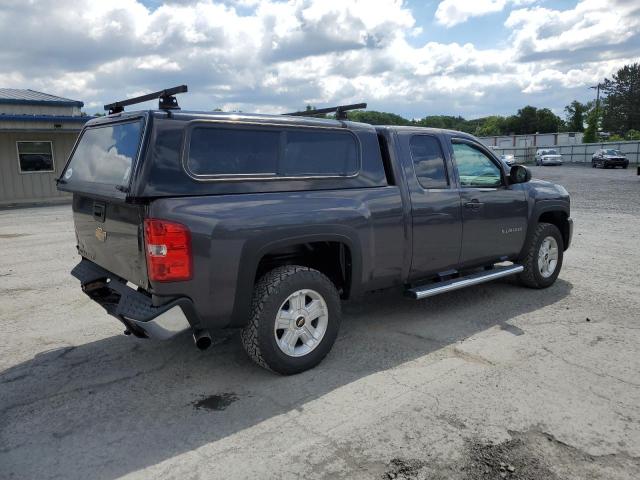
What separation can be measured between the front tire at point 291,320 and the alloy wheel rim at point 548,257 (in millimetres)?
3304

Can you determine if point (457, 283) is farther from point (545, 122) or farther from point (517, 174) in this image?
point (545, 122)

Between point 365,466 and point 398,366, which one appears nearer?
point 365,466

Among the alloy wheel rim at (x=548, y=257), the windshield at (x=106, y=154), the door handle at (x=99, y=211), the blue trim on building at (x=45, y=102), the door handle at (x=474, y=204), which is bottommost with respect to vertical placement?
the alloy wheel rim at (x=548, y=257)

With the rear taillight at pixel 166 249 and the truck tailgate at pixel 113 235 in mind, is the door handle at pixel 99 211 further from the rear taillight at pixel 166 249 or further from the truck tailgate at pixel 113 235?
the rear taillight at pixel 166 249

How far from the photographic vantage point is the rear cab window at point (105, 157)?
12.0 feet

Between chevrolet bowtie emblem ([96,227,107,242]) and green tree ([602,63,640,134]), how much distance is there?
8921 cm

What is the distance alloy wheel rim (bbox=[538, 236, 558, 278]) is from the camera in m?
6.29

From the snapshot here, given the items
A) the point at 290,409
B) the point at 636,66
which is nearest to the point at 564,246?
the point at 290,409

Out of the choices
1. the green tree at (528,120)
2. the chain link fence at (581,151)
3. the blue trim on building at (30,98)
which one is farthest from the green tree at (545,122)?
the blue trim on building at (30,98)

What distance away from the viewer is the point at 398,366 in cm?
418

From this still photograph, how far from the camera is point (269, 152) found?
3.97 m

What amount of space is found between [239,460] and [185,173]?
183 centimetres

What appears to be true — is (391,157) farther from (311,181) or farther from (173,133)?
(173,133)

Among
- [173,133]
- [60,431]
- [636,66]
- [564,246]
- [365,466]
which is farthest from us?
[636,66]
